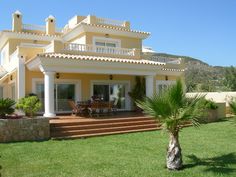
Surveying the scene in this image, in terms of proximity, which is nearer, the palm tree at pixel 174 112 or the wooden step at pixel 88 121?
the palm tree at pixel 174 112

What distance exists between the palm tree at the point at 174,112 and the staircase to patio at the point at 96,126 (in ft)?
17.5

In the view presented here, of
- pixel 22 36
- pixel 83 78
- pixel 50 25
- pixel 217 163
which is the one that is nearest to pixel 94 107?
pixel 83 78

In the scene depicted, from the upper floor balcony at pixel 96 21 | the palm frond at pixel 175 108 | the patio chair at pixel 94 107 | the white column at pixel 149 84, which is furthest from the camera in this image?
the upper floor balcony at pixel 96 21

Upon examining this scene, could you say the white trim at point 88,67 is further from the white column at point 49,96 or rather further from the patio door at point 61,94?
the patio door at point 61,94

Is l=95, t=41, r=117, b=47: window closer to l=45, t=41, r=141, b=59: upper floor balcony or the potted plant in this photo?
l=45, t=41, r=141, b=59: upper floor balcony

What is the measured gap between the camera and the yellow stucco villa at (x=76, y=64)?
68.8ft

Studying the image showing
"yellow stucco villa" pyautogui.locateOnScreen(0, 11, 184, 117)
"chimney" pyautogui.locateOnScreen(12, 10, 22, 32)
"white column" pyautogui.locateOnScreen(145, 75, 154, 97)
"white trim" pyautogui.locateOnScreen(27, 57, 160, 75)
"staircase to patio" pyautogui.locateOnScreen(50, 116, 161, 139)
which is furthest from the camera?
"chimney" pyautogui.locateOnScreen(12, 10, 22, 32)

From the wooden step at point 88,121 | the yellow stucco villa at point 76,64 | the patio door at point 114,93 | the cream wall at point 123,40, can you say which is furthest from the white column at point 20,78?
the cream wall at point 123,40

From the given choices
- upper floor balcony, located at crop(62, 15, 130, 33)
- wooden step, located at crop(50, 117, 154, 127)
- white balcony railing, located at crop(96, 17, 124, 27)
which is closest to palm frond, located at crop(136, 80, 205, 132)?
wooden step, located at crop(50, 117, 154, 127)

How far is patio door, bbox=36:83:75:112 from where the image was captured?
24.3 meters

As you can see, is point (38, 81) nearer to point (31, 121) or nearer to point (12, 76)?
point (12, 76)

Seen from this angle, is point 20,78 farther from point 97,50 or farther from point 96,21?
point 96,21

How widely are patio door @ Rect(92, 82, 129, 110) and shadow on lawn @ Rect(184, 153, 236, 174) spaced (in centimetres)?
1563

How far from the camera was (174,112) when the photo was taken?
994 centimetres
